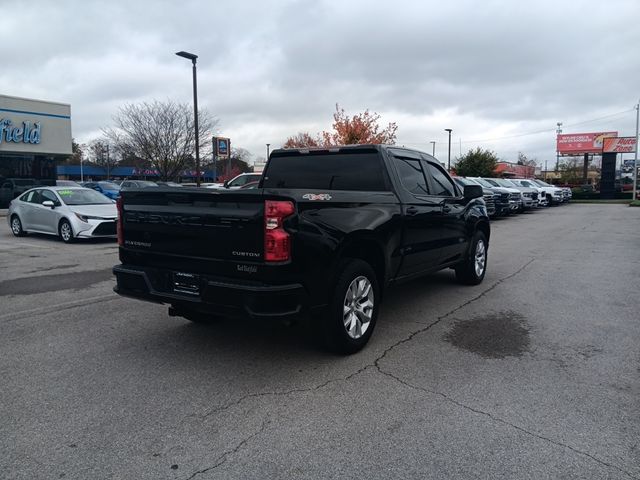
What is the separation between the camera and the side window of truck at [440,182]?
6363mm

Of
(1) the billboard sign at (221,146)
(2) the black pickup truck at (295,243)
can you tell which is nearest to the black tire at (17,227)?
(2) the black pickup truck at (295,243)


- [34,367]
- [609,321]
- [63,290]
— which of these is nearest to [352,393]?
[34,367]

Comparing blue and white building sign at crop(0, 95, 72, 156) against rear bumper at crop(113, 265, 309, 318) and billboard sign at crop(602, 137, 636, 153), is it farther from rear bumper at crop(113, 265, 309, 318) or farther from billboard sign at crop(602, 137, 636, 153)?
billboard sign at crop(602, 137, 636, 153)

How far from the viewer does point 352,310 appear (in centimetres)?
447

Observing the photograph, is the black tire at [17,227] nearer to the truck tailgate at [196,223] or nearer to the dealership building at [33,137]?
the truck tailgate at [196,223]

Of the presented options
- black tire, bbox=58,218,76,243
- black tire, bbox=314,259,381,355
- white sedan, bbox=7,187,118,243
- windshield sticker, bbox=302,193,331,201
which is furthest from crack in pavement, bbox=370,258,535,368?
black tire, bbox=58,218,76,243

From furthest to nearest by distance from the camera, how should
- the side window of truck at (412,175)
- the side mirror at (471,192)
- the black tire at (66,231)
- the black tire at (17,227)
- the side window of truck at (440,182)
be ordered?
1. the black tire at (17,227)
2. the black tire at (66,231)
3. the side mirror at (471,192)
4. the side window of truck at (440,182)
5. the side window of truck at (412,175)

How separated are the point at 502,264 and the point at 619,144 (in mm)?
53278

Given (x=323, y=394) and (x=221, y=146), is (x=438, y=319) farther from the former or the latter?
(x=221, y=146)

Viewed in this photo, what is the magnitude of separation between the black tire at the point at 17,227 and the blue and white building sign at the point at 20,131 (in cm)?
1417

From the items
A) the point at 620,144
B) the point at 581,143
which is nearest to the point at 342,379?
the point at 620,144

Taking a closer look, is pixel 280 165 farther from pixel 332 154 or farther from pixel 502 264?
pixel 502 264

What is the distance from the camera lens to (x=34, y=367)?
421 centimetres

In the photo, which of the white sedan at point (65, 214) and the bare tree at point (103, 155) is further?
the bare tree at point (103, 155)
